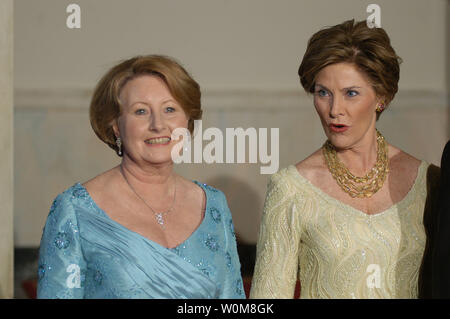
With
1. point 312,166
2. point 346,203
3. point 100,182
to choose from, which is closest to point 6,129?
point 100,182

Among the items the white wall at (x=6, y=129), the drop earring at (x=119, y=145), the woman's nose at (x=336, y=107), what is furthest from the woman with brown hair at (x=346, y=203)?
the white wall at (x=6, y=129)

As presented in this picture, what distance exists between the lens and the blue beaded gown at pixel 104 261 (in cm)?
177

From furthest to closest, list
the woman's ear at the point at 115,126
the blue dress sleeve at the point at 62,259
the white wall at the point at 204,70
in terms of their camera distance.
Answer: the white wall at the point at 204,70, the woman's ear at the point at 115,126, the blue dress sleeve at the point at 62,259

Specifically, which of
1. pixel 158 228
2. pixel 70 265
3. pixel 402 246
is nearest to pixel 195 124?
pixel 158 228

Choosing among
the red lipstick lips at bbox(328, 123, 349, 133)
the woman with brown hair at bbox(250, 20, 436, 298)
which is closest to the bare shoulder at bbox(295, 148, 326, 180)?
the woman with brown hair at bbox(250, 20, 436, 298)

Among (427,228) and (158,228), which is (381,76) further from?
(158,228)

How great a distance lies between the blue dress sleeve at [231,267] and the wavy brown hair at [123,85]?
10.9 inches

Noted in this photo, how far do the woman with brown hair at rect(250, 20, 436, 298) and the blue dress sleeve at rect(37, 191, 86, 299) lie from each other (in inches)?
18.4

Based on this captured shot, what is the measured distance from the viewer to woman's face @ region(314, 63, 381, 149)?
193 centimetres

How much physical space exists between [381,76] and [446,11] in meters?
0.45

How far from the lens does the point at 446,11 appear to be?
2.24 meters

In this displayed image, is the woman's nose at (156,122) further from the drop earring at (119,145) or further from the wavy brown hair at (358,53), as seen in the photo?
the wavy brown hair at (358,53)
